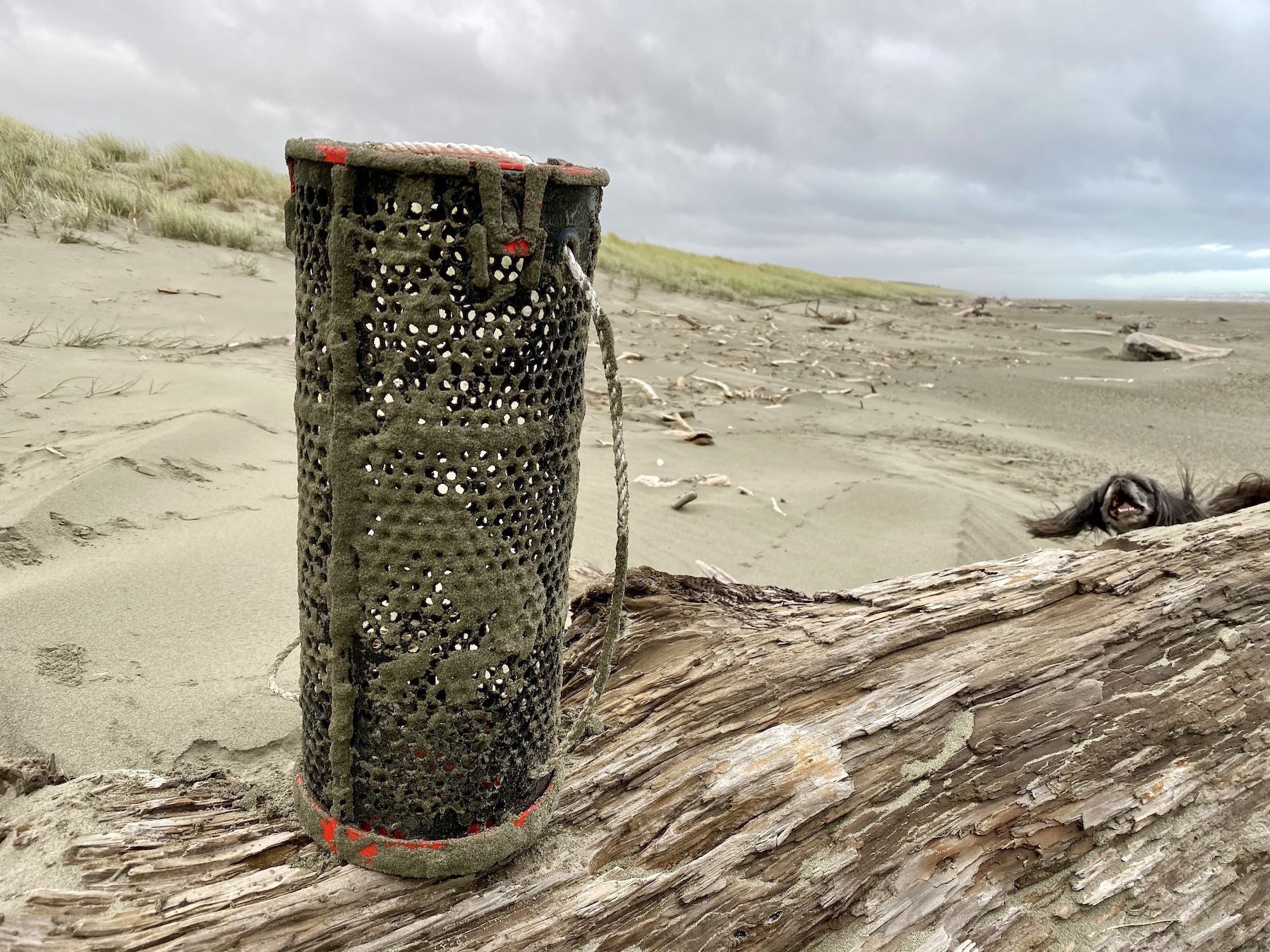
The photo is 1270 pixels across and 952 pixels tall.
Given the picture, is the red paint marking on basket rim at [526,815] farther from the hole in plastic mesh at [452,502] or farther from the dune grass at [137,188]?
the dune grass at [137,188]

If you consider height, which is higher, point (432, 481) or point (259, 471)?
point (432, 481)

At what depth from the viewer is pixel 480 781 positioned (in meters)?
1.93

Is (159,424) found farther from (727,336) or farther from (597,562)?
(727,336)

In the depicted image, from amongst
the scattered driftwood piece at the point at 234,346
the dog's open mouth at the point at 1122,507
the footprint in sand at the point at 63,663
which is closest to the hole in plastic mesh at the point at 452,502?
the footprint in sand at the point at 63,663

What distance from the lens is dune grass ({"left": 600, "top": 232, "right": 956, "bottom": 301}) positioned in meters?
22.9

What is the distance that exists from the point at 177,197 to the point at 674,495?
11984 millimetres

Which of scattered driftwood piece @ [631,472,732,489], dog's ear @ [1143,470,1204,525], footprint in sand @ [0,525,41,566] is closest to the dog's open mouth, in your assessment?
dog's ear @ [1143,470,1204,525]

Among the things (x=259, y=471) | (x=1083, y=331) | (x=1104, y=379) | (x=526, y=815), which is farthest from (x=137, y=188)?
(x=1083, y=331)

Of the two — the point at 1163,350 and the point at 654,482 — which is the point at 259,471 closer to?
the point at 654,482

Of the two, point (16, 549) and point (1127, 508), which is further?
point (1127, 508)

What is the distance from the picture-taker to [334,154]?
1.57m

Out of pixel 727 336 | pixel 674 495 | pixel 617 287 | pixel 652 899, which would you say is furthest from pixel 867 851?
pixel 617 287

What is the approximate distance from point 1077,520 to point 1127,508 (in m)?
0.54

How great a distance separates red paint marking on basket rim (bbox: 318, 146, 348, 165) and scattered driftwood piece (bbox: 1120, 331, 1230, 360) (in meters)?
19.3
